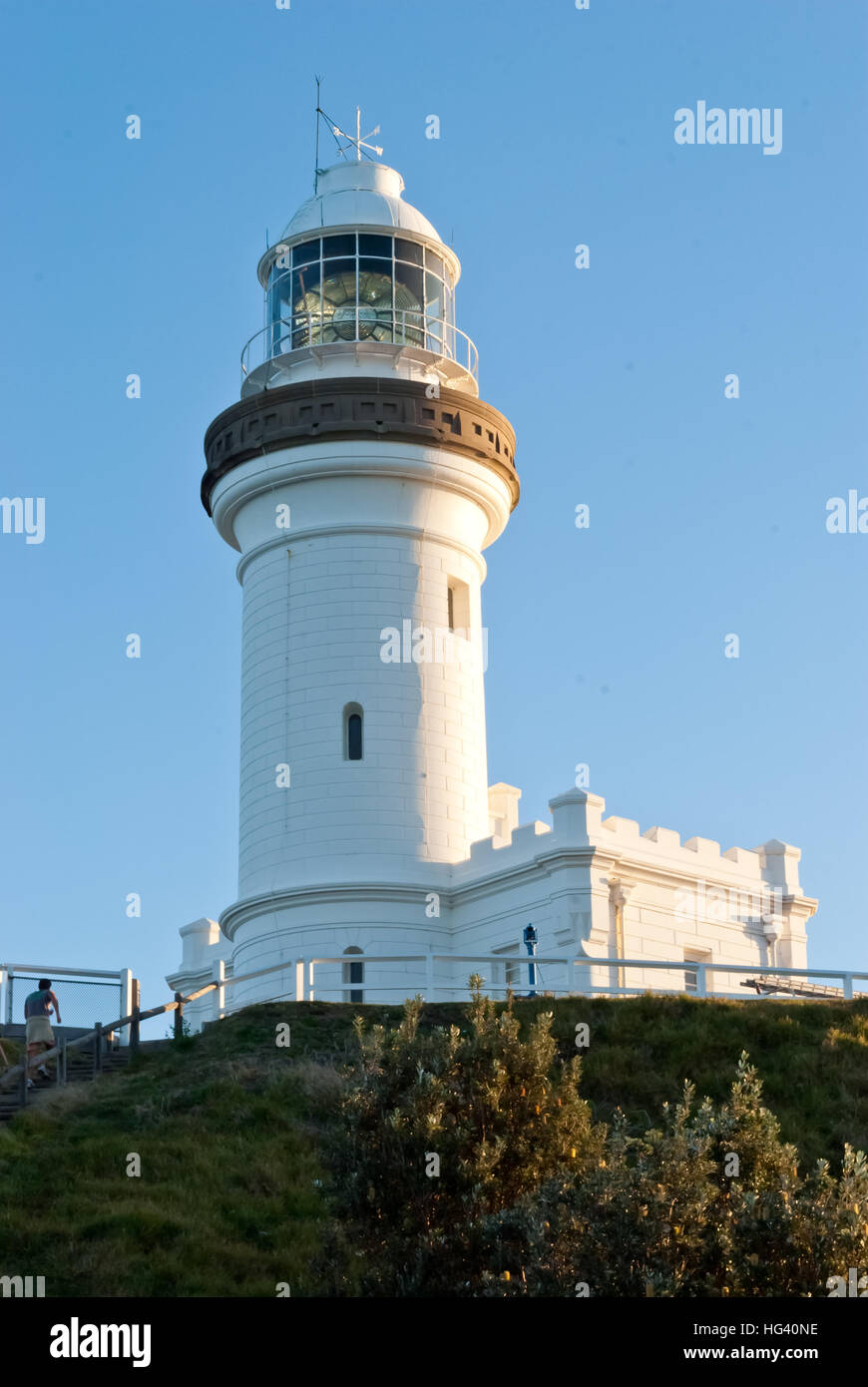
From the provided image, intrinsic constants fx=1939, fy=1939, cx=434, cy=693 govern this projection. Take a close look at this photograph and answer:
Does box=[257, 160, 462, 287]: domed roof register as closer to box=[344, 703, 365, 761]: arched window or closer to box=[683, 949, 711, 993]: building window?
box=[344, 703, 365, 761]: arched window

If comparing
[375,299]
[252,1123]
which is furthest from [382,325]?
[252,1123]

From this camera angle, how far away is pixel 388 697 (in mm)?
33656

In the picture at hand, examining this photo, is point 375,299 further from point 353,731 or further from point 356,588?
point 353,731

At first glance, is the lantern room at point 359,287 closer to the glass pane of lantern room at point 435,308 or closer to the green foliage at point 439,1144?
the glass pane of lantern room at point 435,308

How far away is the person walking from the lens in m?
25.8

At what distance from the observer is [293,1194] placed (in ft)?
66.2

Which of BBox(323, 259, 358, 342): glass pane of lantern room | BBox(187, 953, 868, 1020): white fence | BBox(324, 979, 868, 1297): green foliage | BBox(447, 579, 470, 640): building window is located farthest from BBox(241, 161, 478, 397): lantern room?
BBox(324, 979, 868, 1297): green foliage

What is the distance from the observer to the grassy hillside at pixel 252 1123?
18359 millimetres

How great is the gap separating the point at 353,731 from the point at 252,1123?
476 inches

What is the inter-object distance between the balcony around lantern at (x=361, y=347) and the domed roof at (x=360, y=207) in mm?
1582

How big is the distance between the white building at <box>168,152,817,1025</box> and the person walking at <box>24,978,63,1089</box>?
6.04 meters

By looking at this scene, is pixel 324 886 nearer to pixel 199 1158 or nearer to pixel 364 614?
pixel 364 614

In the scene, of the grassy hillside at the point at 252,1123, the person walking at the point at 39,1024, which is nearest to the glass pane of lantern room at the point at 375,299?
the grassy hillside at the point at 252,1123
